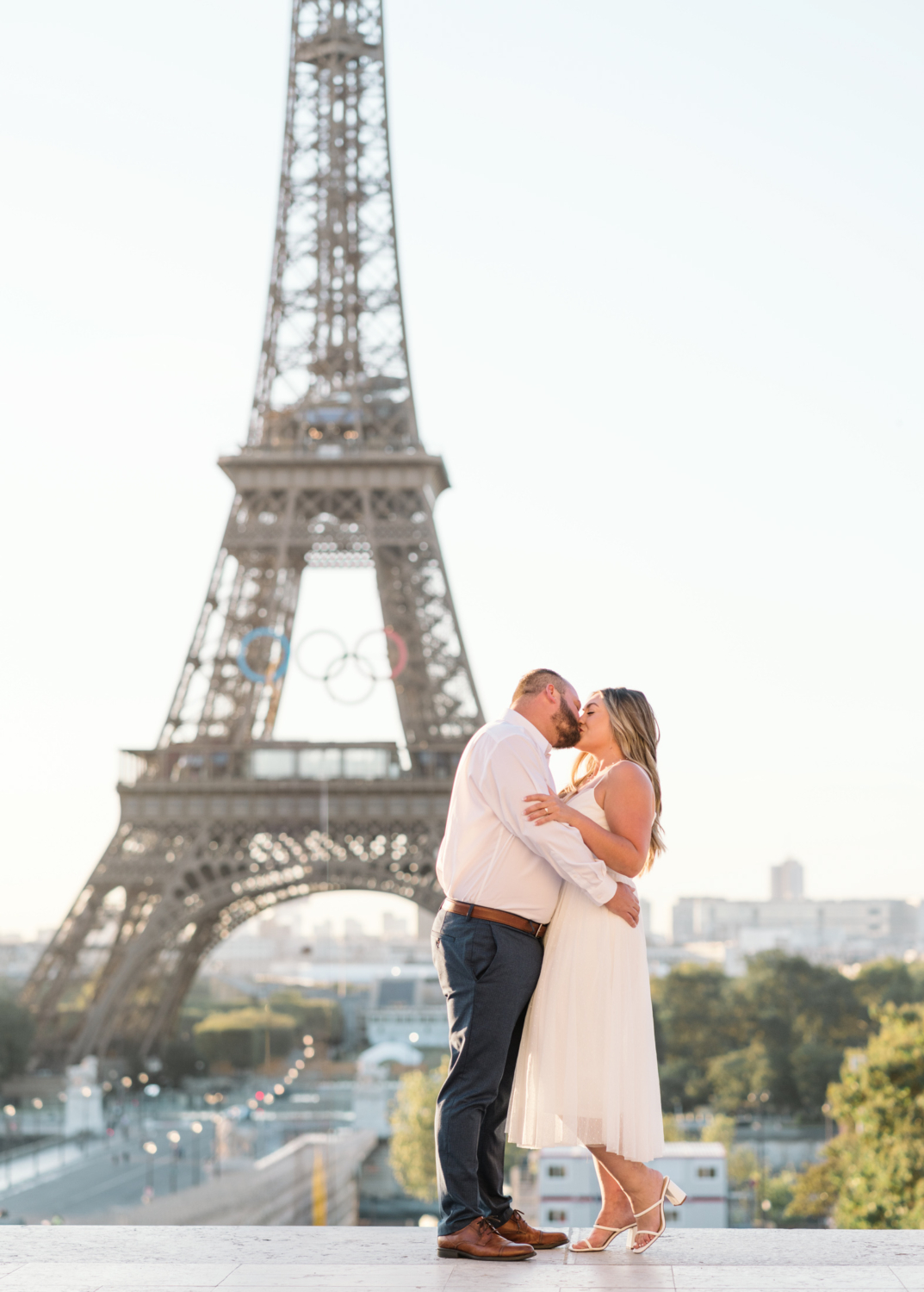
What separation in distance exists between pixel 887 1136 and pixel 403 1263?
17.4 meters

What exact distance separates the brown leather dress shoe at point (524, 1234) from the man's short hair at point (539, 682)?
6.01 feet

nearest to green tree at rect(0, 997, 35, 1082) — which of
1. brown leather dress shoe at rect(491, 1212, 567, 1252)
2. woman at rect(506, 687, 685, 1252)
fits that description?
brown leather dress shoe at rect(491, 1212, 567, 1252)

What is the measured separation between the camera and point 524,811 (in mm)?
4922

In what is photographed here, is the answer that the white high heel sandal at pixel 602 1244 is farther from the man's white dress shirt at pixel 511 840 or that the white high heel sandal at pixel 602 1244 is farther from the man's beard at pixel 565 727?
the man's beard at pixel 565 727

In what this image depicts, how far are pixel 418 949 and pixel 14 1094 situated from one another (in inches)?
1147

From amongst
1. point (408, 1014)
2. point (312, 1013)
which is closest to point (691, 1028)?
point (408, 1014)

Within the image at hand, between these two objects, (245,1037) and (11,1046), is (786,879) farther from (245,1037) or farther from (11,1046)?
(11,1046)

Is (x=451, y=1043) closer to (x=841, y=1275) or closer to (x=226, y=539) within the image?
(x=841, y=1275)

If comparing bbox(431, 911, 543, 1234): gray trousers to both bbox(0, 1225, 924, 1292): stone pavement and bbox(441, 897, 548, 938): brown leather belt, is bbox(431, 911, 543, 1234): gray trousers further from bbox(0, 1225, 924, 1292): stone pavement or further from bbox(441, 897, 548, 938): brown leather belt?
bbox(0, 1225, 924, 1292): stone pavement

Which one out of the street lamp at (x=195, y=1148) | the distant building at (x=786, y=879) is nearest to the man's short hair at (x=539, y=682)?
the street lamp at (x=195, y=1148)

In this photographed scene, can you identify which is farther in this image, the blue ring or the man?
the blue ring

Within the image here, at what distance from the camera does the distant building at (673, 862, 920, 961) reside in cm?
7244

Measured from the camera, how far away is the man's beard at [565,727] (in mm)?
5152

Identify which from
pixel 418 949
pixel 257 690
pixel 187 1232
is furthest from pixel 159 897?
pixel 418 949
